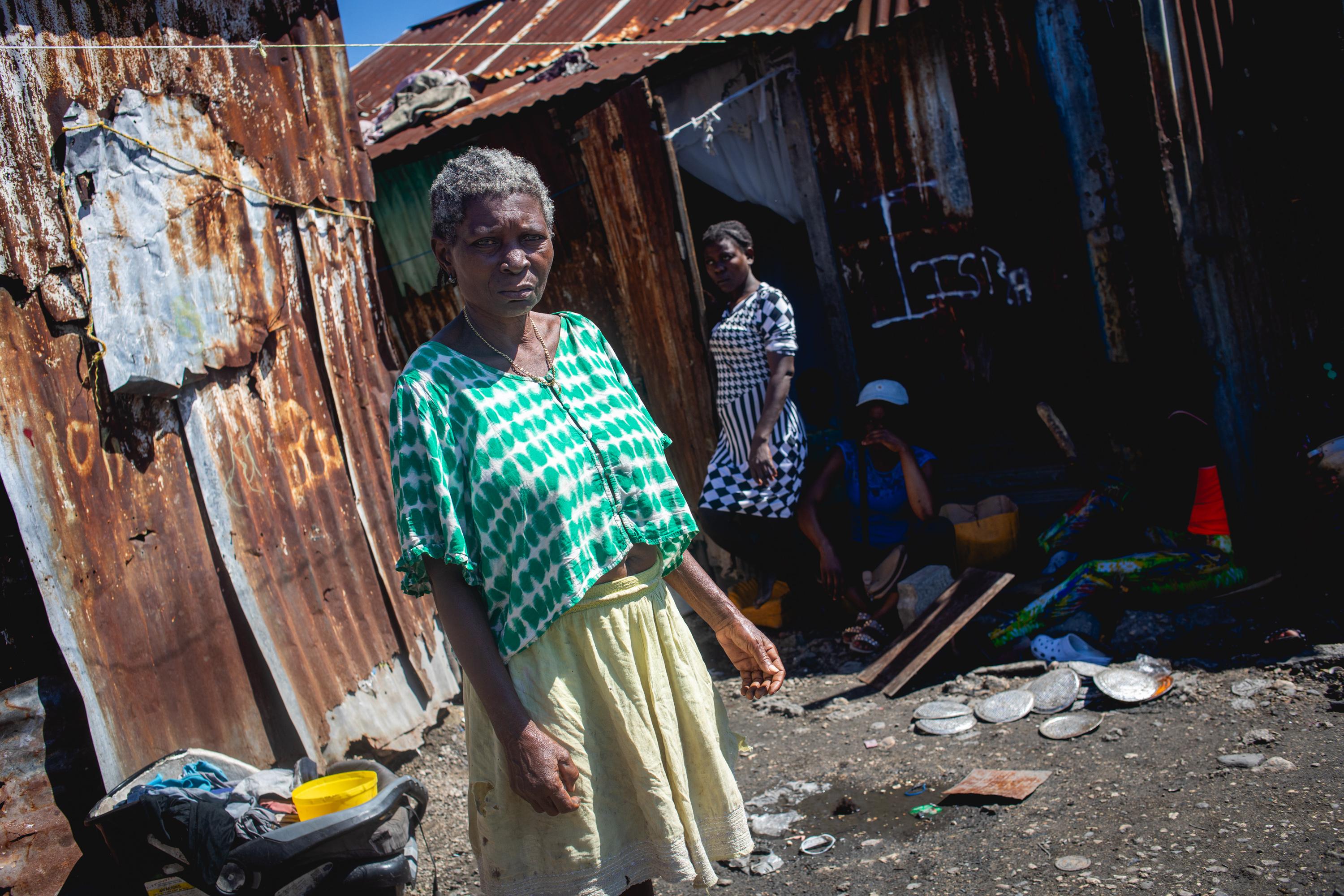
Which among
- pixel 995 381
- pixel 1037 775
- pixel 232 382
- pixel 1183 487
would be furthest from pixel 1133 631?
pixel 232 382

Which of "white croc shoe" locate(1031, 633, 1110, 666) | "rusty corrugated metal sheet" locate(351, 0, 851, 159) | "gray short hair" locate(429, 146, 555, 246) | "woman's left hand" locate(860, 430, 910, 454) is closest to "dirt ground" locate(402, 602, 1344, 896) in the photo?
"white croc shoe" locate(1031, 633, 1110, 666)

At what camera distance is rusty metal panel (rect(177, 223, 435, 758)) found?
3521 mm

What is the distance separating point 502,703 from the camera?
1.62 m

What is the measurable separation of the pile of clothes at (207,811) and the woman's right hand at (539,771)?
1.51 meters

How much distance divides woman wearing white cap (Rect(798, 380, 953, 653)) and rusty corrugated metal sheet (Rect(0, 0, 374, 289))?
2.86 metres

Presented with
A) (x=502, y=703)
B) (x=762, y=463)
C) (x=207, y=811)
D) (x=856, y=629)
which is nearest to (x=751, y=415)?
(x=762, y=463)

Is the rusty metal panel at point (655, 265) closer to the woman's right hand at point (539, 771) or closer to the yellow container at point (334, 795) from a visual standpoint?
the yellow container at point (334, 795)

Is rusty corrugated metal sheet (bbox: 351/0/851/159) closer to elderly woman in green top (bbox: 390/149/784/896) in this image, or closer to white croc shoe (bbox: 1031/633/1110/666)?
white croc shoe (bbox: 1031/633/1110/666)

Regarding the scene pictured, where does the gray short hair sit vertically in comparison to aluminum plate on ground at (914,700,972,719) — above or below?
above

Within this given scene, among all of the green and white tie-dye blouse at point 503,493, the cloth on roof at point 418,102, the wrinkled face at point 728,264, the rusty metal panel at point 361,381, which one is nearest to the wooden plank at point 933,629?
the wrinkled face at point 728,264

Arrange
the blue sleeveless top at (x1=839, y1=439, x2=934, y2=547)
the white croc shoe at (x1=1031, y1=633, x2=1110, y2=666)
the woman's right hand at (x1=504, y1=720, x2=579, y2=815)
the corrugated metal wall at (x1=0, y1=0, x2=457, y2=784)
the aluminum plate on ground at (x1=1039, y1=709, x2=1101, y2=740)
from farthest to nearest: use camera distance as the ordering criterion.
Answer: the blue sleeveless top at (x1=839, y1=439, x2=934, y2=547)
the white croc shoe at (x1=1031, y1=633, x2=1110, y2=666)
the aluminum plate on ground at (x1=1039, y1=709, x2=1101, y2=740)
the corrugated metal wall at (x1=0, y1=0, x2=457, y2=784)
the woman's right hand at (x1=504, y1=720, x2=579, y2=815)

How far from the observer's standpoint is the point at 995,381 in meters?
5.23

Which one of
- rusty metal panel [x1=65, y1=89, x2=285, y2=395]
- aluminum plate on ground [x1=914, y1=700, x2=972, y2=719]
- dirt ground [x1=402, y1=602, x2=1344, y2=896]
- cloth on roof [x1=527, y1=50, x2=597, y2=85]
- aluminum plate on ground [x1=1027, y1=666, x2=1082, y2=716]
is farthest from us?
cloth on roof [x1=527, y1=50, x2=597, y2=85]

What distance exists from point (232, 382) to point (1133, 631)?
400cm
